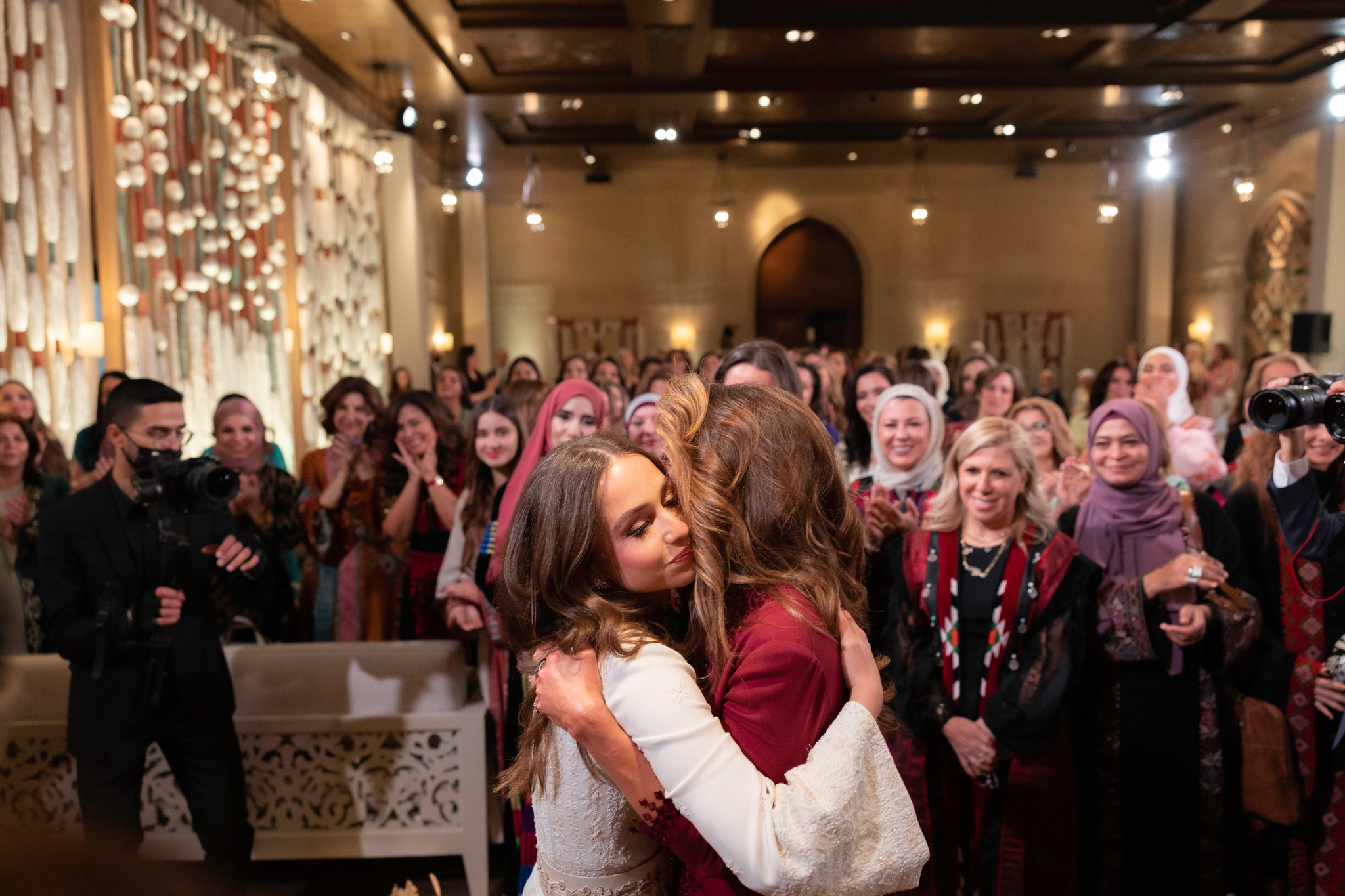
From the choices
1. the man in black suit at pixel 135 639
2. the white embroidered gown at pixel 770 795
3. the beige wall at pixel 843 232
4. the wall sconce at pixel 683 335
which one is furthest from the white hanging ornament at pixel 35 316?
the wall sconce at pixel 683 335

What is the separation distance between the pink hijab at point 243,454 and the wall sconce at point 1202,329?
15889 mm

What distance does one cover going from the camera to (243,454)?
4.35 meters

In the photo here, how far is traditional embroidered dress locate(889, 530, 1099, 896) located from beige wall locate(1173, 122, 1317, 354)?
13.6 metres

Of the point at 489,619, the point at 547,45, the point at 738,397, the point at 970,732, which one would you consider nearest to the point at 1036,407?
the point at 970,732

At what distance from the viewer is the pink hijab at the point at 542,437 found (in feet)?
10.7

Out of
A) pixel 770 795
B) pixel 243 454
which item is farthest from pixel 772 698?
pixel 243 454

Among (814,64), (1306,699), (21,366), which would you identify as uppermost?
(814,64)

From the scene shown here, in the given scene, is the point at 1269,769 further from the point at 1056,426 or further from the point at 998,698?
the point at 1056,426

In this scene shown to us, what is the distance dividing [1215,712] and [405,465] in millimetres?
3251

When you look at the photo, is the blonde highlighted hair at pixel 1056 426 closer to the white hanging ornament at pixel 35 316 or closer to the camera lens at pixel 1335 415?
the camera lens at pixel 1335 415

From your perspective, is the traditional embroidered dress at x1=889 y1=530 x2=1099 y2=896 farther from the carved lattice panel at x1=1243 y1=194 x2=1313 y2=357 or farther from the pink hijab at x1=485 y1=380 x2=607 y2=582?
the carved lattice panel at x1=1243 y1=194 x2=1313 y2=357

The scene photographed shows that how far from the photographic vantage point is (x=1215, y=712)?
2.85m

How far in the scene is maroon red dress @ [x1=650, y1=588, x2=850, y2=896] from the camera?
1231 mm

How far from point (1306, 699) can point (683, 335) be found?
15.3 meters
